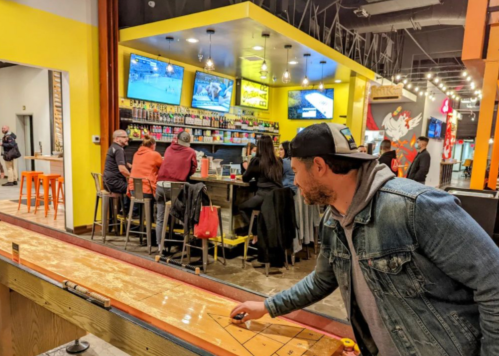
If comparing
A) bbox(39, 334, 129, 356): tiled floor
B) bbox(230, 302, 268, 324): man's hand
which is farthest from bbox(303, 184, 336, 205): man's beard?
bbox(39, 334, 129, 356): tiled floor

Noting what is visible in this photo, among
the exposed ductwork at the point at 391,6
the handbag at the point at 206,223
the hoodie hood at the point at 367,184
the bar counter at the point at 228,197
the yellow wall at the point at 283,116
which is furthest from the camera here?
the yellow wall at the point at 283,116

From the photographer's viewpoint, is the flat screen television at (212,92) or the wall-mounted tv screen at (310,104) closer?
the flat screen television at (212,92)

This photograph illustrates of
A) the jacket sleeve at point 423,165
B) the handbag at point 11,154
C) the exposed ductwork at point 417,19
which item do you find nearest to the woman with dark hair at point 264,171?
the jacket sleeve at point 423,165

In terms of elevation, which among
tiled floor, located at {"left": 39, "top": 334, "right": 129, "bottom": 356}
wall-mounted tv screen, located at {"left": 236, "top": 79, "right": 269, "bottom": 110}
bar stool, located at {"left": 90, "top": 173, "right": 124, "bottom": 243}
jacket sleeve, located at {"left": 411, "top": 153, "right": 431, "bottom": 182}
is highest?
wall-mounted tv screen, located at {"left": 236, "top": 79, "right": 269, "bottom": 110}

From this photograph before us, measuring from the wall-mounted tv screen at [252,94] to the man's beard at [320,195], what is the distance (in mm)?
8415

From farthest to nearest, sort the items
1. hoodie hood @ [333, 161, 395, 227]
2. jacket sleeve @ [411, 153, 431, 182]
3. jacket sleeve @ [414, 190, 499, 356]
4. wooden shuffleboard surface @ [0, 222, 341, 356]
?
jacket sleeve @ [411, 153, 431, 182] < wooden shuffleboard surface @ [0, 222, 341, 356] < hoodie hood @ [333, 161, 395, 227] < jacket sleeve @ [414, 190, 499, 356]

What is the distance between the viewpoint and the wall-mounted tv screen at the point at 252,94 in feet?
30.4

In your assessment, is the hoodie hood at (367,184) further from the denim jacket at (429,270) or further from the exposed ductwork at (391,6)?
the exposed ductwork at (391,6)

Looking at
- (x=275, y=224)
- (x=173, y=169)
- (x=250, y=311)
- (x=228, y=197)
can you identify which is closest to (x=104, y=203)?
(x=173, y=169)

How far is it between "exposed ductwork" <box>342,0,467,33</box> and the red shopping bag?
7.18 m

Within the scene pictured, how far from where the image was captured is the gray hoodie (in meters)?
1.02

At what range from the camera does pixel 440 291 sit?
93 centimetres

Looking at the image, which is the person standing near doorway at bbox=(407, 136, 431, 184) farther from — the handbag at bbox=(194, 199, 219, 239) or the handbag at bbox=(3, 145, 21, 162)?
the handbag at bbox=(3, 145, 21, 162)

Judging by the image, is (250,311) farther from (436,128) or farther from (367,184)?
(436,128)
